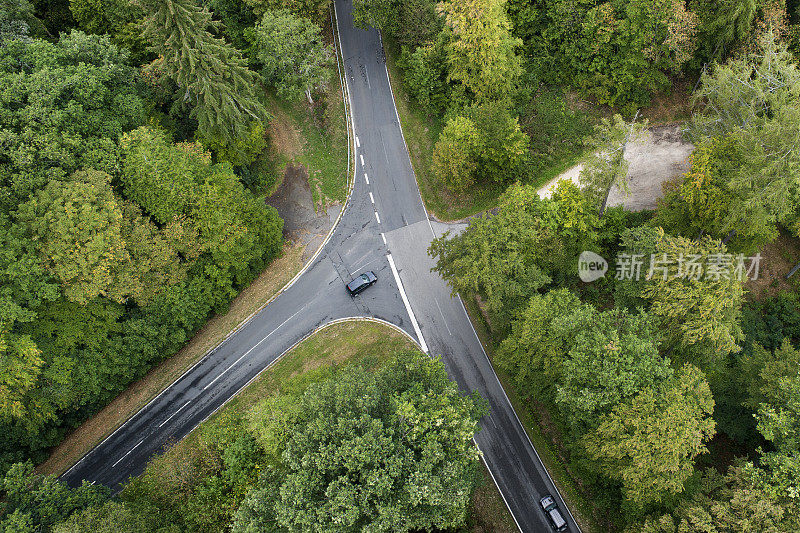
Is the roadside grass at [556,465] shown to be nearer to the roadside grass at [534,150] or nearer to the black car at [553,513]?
the black car at [553,513]

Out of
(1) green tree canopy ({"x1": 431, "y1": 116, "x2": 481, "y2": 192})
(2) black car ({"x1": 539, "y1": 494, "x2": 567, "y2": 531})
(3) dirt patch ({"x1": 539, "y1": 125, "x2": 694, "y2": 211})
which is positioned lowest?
(2) black car ({"x1": 539, "y1": 494, "x2": 567, "y2": 531})

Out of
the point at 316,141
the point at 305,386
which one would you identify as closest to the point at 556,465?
the point at 305,386

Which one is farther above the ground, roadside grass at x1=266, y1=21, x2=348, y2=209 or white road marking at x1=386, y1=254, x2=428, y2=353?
roadside grass at x1=266, y1=21, x2=348, y2=209

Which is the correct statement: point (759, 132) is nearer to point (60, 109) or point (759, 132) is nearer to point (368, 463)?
point (368, 463)

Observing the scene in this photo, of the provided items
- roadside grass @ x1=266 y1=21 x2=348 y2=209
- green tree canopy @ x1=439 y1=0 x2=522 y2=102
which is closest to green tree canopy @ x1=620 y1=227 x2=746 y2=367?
green tree canopy @ x1=439 y1=0 x2=522 y2=102

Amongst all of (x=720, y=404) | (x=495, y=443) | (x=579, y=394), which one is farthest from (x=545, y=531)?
(x=720, y=404)

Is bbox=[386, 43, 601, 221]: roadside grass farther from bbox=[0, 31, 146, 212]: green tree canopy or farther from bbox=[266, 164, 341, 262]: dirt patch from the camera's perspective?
bbox=[0, 31, 146, 212]: green tree canopy
